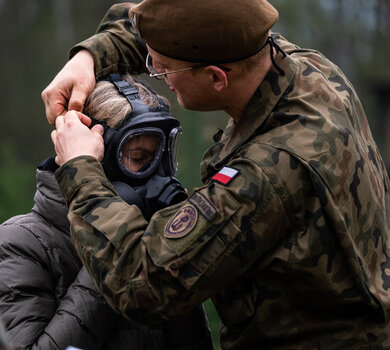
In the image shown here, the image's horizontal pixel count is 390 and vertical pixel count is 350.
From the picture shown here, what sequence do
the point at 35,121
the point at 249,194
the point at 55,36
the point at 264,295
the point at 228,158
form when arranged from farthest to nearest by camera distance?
the point at 55,36 < the point at 35,121 < the point at 228,158 < the point at 264,295 < the point at 249,194

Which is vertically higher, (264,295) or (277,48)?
(277,48)

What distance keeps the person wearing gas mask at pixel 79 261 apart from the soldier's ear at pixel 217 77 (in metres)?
0.52

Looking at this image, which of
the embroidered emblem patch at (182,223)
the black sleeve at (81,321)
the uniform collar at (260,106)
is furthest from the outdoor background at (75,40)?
the embroidered emblem patch at (182,223)

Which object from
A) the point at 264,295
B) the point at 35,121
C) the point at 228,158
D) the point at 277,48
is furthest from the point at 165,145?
the point at 35,121

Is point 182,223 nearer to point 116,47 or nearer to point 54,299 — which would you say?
point 54,299

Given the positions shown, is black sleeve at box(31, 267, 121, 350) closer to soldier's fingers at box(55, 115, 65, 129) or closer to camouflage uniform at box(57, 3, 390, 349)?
camouflage uniform at box(57, 3, 390, 349)

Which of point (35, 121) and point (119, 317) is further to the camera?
point (35, 121)

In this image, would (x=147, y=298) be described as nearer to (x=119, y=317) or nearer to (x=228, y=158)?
(x=119, y=317)

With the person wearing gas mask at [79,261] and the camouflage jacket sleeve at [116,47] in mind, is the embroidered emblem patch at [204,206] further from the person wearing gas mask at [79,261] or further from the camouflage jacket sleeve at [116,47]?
the camouflage jacket sleeve at [116,47]

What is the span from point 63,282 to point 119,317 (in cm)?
29

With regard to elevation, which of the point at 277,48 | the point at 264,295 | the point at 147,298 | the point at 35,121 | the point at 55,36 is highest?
the point at 277,48

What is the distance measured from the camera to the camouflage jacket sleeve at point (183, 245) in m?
2.35

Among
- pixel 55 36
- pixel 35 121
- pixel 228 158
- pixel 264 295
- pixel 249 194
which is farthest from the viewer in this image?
pixel 55 36

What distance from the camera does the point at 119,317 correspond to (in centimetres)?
282
